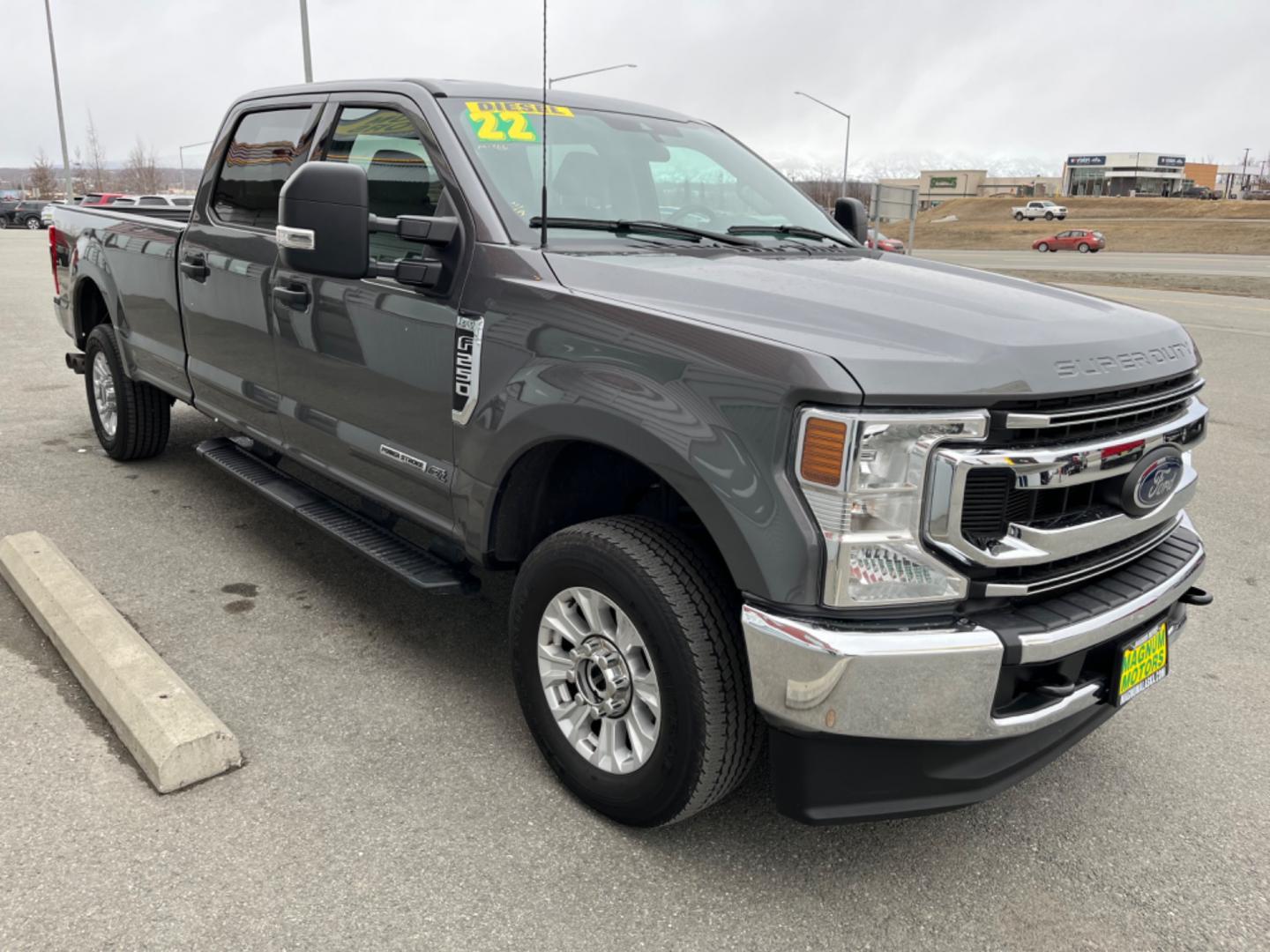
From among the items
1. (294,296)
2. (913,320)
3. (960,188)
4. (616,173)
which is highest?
(960,188)

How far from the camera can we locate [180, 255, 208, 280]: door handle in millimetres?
4410

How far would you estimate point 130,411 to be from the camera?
5641 mm

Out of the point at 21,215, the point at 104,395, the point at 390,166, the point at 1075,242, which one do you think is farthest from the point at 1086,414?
the point at 21,215

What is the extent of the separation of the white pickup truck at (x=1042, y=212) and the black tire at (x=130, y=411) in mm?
64481

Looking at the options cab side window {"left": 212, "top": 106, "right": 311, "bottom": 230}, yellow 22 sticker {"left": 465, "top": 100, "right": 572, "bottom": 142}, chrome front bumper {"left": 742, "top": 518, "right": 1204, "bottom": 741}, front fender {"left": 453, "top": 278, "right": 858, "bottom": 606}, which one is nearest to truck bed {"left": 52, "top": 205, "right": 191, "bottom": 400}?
cab side window {"left": 212, "top": 106, "right": 311, "bottom": 230}

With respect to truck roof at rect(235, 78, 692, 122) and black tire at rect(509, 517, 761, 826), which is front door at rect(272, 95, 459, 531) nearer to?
truck roof at rect(235, 78, 692, 122)

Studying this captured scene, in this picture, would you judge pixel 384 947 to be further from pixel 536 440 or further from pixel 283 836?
pixel 536 440

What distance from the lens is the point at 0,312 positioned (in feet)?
43.3

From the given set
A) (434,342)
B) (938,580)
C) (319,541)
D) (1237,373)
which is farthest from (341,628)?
(1237,373)

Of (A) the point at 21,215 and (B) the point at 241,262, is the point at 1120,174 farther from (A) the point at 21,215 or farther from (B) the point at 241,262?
(B) the point at 241,262

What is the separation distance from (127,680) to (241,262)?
179 cm

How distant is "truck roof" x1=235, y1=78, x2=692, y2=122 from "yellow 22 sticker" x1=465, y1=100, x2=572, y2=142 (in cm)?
6

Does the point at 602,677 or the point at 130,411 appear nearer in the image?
the point at 602,677

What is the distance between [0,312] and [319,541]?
10.9 metres
